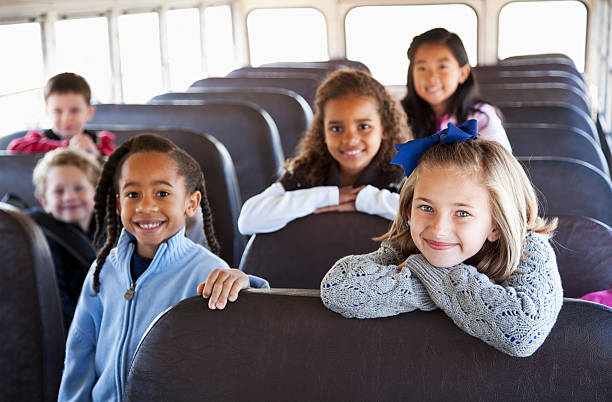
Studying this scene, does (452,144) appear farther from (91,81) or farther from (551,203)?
(91,81)

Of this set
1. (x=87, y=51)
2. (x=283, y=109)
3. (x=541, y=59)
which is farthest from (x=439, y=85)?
(x=541, y=59)

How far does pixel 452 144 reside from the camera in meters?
1.32

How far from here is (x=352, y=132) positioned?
2324mm

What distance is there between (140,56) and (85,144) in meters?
2.20

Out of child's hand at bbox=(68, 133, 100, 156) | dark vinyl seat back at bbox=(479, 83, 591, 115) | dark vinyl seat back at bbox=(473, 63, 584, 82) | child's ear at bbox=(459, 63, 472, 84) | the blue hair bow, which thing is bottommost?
child's hand at bbox=(68, 133, 100, 156)

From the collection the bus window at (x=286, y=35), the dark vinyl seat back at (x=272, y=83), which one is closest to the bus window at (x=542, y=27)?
the bus window at (x=286, y=35)

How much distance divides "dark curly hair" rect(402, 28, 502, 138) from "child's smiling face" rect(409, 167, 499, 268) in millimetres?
1674

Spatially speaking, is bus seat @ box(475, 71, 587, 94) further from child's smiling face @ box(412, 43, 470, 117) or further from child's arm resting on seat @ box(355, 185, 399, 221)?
child's arm resting on seat @ box(355, 185, 399, 221)

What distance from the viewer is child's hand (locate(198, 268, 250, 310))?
125 centimetres

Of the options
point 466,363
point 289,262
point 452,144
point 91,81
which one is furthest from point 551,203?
point 91,81

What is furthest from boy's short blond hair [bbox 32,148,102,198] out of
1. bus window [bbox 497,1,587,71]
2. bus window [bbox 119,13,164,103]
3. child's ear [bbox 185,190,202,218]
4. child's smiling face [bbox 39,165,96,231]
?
bus window [bbox 497,1,587,71]

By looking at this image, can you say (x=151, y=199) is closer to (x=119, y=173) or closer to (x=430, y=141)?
(x=119, y=173)

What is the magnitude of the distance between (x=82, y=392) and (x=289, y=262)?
0.60m

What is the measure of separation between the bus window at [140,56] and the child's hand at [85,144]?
5.87ft
